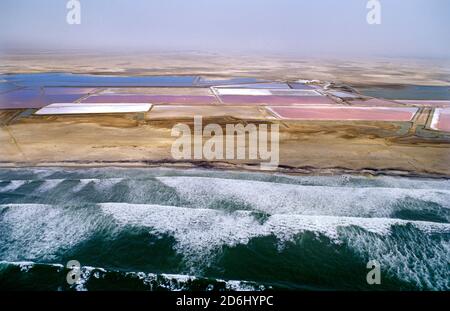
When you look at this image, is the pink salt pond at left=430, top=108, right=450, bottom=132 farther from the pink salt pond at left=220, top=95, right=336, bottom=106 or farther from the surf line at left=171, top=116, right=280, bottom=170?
the surf line at left=171, top=116, right=280, bottom=170

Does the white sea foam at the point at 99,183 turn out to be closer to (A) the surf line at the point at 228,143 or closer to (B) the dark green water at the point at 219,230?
(B) the dark green water at the point at 219,230

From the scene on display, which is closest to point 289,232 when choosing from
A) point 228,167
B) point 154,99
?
point 228,167

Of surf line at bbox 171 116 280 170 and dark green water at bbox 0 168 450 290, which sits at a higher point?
surf line at bbox 171 116 280 170

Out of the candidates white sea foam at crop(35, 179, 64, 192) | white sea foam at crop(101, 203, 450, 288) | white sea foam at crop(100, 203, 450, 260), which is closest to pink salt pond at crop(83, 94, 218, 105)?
white sea foam at crop(35, 179, 64, 192)

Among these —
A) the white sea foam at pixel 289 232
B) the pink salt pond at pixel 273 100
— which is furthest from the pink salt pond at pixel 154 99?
the white sea foam at pixel 289 232
